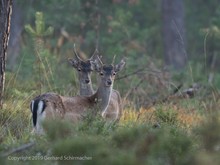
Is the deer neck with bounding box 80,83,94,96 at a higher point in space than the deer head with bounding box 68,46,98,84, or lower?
lower

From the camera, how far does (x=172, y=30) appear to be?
2142 cm

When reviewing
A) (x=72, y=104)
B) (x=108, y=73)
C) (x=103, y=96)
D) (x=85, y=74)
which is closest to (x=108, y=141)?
(x=72, y=104)

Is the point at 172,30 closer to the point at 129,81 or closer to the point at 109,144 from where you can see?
the point at 129,81

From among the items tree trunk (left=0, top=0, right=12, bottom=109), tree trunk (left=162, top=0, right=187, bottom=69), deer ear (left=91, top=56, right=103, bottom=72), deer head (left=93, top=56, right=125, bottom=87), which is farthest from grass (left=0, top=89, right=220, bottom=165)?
tree trunk (left=162, top=0, right=187, bottom=69)

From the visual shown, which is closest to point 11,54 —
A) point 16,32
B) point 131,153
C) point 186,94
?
point 16,32

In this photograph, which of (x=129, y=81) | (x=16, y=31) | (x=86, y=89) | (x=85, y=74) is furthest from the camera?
(x=16, y=31)

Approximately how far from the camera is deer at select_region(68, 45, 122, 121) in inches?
450

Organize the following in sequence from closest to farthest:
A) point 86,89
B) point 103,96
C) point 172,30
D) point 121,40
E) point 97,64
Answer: point 103,96 → point 97,64 → point 86,89 → point 121,40 → point 172,30

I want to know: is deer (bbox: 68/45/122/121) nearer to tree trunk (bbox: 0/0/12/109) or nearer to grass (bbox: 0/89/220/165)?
grass (bbox: 0/89/220/165)

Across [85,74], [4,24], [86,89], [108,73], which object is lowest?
[86,89]

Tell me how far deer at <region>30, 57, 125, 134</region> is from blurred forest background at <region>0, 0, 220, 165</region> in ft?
0.95

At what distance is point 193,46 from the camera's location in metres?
24.6

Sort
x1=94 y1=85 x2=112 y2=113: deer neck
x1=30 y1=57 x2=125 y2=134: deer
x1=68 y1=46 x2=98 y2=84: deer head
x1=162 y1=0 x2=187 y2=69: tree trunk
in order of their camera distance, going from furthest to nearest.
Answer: x1=162 y1=0 x2=187 y2=69: tree trunk → x1=68 y1=46 x2=98 y2=84: deer head → x1=94 y1=85 x2=112 y2=113: deer neck → x1=30 y1=57 x2=125 y2=134: deer

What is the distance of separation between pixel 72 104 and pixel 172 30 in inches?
441
